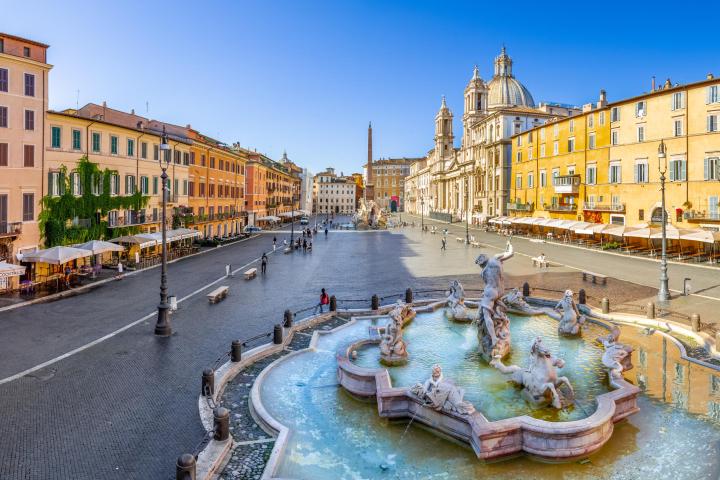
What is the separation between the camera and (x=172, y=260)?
36.6 m

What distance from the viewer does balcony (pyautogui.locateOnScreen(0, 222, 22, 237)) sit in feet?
81.3

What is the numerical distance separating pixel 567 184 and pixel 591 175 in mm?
3147

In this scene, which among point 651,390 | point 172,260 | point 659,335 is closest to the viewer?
point 651,390

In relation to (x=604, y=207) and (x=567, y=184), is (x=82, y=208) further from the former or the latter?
(x=567, y=184)

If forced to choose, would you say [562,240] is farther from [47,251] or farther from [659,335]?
[47,251]

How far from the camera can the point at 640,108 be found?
4350cm

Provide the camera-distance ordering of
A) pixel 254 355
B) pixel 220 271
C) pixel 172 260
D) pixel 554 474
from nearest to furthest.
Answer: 1. pixel 554 474
2. pixel 254 355
3. pixel 220 271
4. pixel 172 260

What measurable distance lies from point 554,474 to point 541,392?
222 cm

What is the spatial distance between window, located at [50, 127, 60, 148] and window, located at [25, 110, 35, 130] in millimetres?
1590

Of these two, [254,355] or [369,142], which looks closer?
[254,355]

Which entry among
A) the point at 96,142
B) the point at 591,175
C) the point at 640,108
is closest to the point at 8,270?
the point at 96,142

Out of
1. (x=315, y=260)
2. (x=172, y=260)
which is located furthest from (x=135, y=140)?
(x=315, y=260)

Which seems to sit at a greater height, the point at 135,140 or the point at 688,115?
the point at 688,115

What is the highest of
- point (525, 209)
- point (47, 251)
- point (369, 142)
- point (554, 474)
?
point (369, 142)
